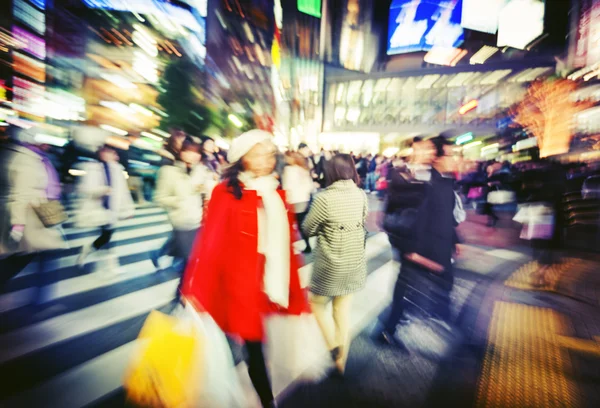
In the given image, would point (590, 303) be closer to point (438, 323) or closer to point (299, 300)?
point (438, 323)

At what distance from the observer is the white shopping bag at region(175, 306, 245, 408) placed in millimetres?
1821

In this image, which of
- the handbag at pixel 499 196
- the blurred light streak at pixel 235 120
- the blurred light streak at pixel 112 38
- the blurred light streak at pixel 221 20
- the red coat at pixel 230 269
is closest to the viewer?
the red coat at pixel 230 269

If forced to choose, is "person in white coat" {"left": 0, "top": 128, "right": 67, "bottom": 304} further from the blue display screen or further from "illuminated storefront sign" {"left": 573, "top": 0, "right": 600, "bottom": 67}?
the blue display screen

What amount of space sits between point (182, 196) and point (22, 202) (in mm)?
1431

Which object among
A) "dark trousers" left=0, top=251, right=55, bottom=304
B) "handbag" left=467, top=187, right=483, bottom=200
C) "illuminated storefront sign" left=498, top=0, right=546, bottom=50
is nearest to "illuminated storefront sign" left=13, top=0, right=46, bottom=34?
"dark trousers" left=0, top=251, right=55, bottom=304

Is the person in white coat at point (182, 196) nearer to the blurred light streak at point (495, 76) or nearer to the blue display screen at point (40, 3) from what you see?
the blue display screen at point (40, 3)

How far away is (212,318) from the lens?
1.83 meters

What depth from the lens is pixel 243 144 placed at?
6.06 ft

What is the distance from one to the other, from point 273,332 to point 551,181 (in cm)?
439

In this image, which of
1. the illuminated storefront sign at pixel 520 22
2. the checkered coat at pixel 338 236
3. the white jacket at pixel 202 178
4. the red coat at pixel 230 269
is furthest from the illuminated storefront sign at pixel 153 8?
the illuminated storefront sign at pixel 520 22

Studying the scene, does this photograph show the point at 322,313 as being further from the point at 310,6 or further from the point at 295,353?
the point at 310,6

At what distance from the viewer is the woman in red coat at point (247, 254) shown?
179 centimetres

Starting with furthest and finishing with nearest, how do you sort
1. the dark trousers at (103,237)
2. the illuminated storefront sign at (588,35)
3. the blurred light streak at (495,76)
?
the blurred light streak at (495,76), the illuminated storefront sign at (588,35), the dark trousers at (103,237)

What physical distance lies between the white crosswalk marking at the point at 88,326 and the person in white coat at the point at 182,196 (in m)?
0.96
